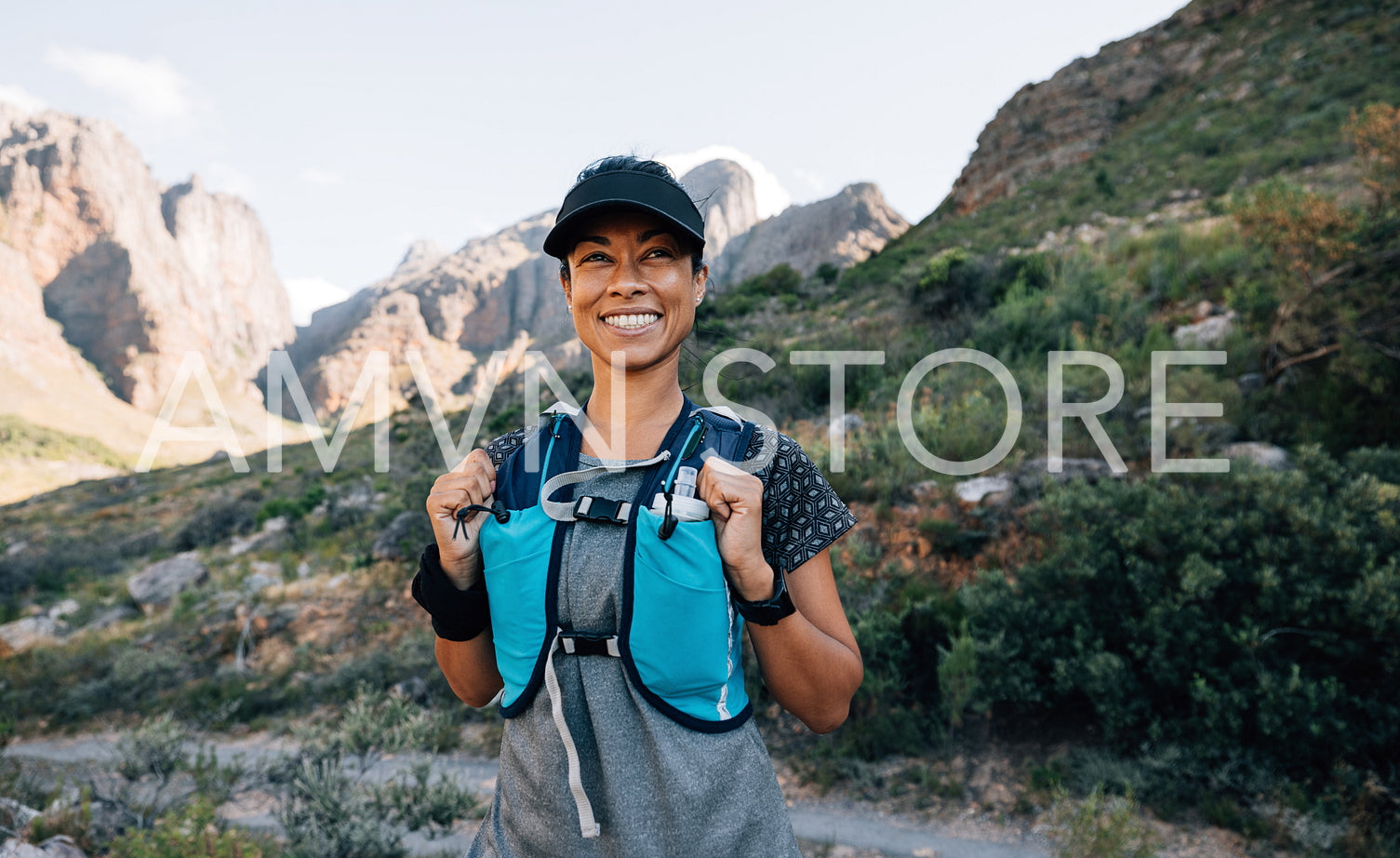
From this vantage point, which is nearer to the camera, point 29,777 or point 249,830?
point 249,830

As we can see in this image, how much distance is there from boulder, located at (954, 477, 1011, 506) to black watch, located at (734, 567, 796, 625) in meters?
5.56

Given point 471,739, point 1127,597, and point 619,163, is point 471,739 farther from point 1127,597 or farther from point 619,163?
point 619,163

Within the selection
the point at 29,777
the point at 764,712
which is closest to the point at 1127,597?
the point at 764,712

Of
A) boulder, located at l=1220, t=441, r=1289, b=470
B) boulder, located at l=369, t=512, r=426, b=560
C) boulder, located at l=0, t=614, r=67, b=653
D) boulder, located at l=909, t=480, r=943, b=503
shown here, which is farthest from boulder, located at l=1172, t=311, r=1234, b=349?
boulder, located at l=0, t=614, r=67, b=653

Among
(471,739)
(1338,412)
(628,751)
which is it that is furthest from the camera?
(471,739)

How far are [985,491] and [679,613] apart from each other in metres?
5.87

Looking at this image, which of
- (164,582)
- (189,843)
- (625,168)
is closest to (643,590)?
(625,168)

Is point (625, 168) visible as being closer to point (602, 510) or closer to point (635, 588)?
point (602, 510)

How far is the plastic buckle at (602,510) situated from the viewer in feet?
3.51

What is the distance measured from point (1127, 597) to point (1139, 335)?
4967 millimetres

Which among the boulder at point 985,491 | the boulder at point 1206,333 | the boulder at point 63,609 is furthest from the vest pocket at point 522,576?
the boulder at point 63,609

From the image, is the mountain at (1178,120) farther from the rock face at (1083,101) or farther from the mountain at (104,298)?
the mountain at (104,298)

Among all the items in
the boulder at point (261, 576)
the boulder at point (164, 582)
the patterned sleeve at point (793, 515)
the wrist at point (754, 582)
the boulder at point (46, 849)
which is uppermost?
the patterned sleeve at point (793, 515)

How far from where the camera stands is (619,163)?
1188 mm
